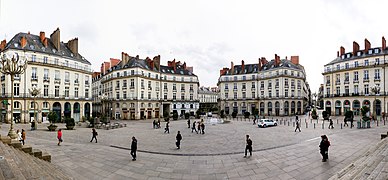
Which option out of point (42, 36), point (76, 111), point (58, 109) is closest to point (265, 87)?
point (76, 111)

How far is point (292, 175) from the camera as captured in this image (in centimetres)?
844

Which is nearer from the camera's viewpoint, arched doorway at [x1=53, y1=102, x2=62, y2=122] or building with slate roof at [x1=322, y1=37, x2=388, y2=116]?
arched doorway at [x1=53, y1=102, x2=62, y2=122]

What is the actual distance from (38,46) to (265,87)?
57.3 meters

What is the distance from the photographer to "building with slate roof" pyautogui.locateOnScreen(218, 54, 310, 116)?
55.2m

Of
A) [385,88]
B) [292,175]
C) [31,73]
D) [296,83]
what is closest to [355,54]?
[385,88]

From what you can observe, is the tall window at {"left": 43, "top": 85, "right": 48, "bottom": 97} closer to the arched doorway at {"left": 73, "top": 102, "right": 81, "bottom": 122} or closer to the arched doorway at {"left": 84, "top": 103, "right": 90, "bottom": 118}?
the arched doorway at {"left": 73, "top": 102, "right": 81, "bottom": 122}

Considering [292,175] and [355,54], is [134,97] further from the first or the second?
[355,54]

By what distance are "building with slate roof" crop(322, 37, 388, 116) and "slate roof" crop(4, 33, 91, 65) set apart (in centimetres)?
6342

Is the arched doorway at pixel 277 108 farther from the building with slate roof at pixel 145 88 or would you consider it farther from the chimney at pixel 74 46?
the chimney at pixel 74 46

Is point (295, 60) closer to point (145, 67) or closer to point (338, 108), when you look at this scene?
point (338, 108)

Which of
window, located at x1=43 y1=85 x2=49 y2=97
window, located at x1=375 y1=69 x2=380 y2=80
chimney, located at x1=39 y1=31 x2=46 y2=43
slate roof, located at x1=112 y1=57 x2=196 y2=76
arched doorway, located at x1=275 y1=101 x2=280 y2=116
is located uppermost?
chimney, located at x1=39 y1=31 x2=46 y2=43

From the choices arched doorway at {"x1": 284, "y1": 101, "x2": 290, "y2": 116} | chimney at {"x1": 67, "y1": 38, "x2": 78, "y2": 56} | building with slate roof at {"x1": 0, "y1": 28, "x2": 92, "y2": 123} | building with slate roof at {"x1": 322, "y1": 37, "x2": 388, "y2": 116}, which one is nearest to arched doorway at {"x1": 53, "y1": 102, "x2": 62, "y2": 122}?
building with slate roof at {"x1": 0, "y1": 28, "x2": 92, "y2": 123}

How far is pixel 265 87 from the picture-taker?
59.0 meters

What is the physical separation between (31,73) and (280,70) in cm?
5864
